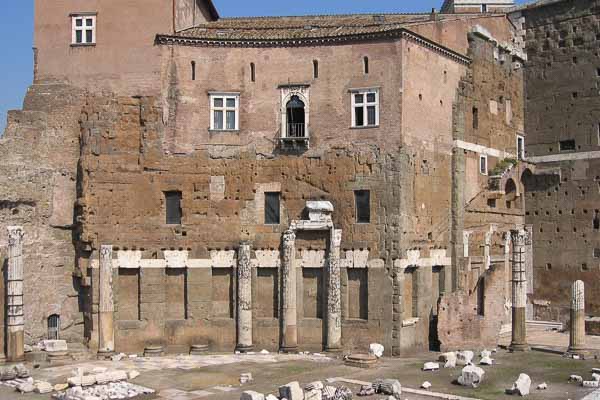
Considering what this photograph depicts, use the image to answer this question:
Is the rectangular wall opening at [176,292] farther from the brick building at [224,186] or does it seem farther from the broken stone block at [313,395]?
the broken stone block at [313,395]

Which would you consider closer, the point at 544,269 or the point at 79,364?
the point at 79,364

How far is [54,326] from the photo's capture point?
27203 millimetres

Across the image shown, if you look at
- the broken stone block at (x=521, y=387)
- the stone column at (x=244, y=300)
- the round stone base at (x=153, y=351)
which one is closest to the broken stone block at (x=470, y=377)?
the broken stone block at (x=521, y=387)

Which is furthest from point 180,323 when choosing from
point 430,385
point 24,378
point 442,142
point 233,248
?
point 442,142

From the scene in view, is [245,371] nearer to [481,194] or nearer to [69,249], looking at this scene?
[69,249]

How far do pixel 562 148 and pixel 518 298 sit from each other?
30.3ft

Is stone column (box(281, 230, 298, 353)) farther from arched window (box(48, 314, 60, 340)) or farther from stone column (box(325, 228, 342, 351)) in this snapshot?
arched window (box(48, 314, 60, 340))

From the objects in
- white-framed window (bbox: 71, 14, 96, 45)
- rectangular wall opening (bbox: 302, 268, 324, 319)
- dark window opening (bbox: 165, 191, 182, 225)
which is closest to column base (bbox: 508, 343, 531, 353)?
rectangular wall opening (bbox: 302, 268, 324, 319)

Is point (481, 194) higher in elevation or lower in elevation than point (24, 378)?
higher

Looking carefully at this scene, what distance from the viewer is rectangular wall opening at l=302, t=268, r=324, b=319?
89.8 feet

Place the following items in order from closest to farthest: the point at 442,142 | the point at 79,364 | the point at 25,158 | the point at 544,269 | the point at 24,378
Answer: the point at 24,378, the point at 79,364, the point at 25,158, the point at 442,142, the point at 544,269

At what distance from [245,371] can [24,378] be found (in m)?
6.47

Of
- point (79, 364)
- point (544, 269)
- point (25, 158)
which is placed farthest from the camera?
point (544, 269)

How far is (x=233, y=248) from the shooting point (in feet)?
90.0
